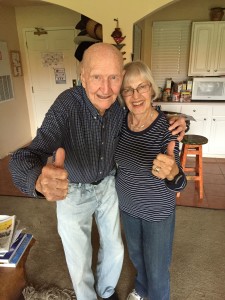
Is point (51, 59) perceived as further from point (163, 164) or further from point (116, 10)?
point (163, 164)

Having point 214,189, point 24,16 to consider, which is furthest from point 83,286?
point 24,16

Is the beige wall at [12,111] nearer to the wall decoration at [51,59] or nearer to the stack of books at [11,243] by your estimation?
the wall decoration at [51,59]

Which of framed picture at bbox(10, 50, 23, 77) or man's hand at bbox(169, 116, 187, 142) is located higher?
framed picture at bbox(10, 50, 23, 77)

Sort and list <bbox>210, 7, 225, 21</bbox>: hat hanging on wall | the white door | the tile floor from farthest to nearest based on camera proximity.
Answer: the white door < <bbox>210, 7, 225, 21</bbox>: hat hanging on wall < the tile floor

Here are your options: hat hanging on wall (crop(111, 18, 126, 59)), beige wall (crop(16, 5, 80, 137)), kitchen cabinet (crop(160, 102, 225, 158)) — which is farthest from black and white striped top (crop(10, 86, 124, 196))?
beige wall (crop(16, 5, 80, 137))

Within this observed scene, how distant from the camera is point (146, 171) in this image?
1.12m

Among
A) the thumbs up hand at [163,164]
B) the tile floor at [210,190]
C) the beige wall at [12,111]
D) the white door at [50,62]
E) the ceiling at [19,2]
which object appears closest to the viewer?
the thumbs up hand at [163,164]

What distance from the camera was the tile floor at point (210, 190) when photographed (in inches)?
102

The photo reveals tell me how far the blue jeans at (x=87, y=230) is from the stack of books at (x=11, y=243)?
252mm

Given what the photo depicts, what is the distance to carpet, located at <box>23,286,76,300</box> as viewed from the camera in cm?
157

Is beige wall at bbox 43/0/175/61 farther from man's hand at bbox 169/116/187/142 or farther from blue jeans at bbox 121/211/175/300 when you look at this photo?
blue jeans at bbox 121/211/175/300

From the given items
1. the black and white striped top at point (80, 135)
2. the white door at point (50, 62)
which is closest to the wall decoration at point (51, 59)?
the white door at point (50, 62)

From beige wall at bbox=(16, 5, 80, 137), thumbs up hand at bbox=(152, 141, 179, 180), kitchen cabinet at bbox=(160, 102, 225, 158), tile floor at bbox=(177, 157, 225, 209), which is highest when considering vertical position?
beige wall at bbox=(16, 5, 80, 137)

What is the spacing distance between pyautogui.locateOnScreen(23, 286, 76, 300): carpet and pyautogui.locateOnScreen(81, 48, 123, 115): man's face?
1.30m
